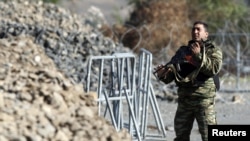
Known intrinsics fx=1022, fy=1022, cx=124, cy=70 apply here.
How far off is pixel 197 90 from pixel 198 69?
29 centimetres

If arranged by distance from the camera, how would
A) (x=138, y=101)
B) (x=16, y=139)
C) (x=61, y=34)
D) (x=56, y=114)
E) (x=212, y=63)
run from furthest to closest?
1. (x=61, y=34)
2. (x=138, y=101)
3. (x=212, y=63)
4. (x=56, y=114)
5. (x=16, y=139)

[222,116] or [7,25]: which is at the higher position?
[7,25]

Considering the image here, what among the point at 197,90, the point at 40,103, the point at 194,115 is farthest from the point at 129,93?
the point at 40,103

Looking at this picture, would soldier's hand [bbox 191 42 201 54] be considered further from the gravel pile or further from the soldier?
the gravel pile

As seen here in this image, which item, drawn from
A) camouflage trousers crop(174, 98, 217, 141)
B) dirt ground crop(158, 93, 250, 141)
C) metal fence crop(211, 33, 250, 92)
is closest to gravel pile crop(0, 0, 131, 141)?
camouflage trousers crop(174, 98, 217, 141)

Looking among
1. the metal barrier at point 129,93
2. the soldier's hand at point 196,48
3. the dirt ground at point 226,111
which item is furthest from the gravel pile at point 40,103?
the dirt ground at point 226,111

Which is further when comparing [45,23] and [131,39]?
→ [131,39]

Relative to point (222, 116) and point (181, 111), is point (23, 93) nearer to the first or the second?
point (181, 111)

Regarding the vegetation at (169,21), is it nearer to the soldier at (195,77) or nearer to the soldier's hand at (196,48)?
the soldier at (195,77)

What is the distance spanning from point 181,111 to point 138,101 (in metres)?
2.00

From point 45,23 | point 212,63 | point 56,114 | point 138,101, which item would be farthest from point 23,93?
point 45,23

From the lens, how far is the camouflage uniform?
10094mm

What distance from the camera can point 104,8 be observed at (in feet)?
147

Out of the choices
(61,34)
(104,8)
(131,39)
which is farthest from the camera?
(104,8)
